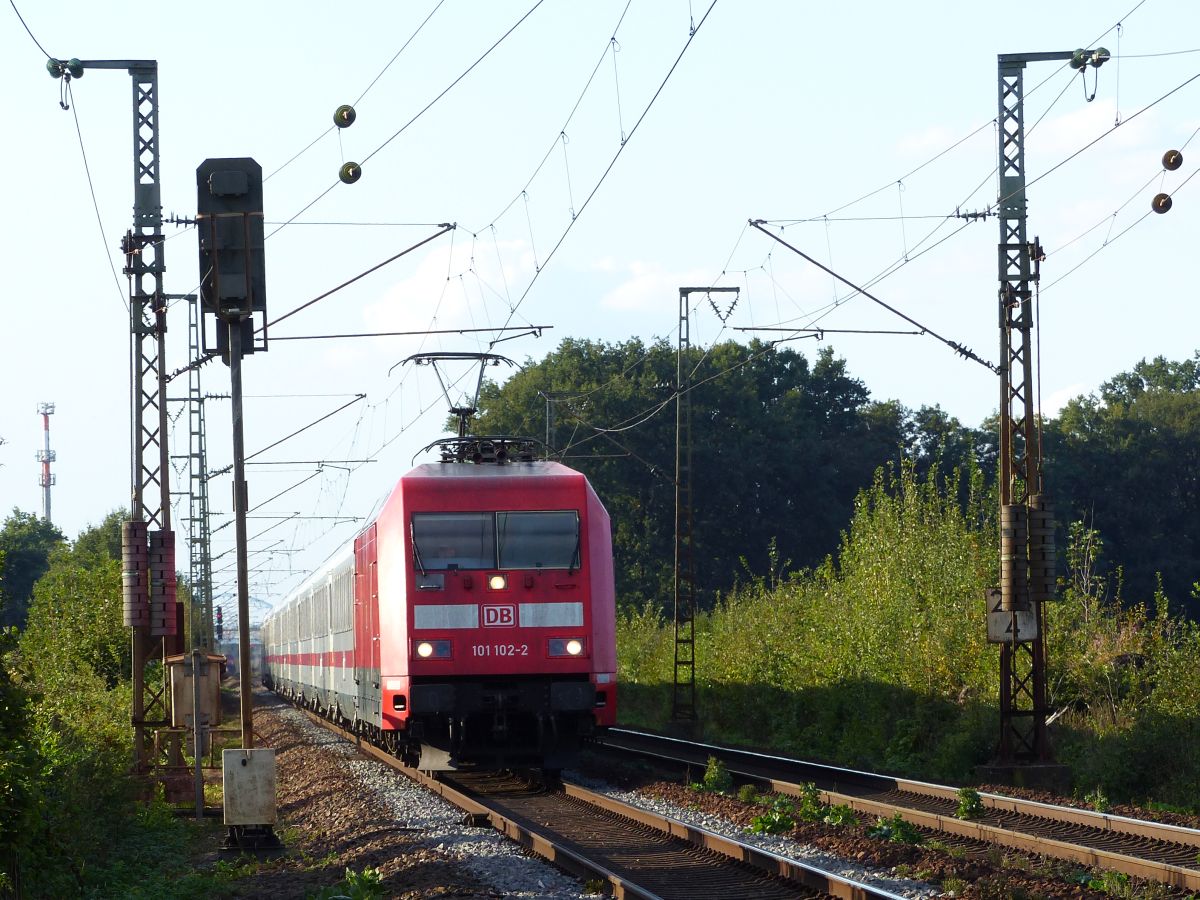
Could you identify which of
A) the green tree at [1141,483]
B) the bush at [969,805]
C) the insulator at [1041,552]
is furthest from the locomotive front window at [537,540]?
the green tree at [1141,483]

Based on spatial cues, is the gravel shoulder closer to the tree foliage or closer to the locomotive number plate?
the locomotive number plate

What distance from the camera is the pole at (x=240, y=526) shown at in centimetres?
1400

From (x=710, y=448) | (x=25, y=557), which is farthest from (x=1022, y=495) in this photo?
(x=25, y=557)

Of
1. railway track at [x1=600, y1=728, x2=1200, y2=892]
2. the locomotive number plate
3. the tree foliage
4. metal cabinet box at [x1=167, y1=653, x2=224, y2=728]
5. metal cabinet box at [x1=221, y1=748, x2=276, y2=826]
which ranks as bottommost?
railway track at [x1=600, y1=728, x2=1200, y2=892]

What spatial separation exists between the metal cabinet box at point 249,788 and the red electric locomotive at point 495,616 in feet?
8.35

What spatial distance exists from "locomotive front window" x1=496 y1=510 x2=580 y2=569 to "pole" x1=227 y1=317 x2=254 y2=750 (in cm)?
361

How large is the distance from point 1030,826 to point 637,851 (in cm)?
370

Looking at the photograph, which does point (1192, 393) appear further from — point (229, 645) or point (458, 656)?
point (229, 645)

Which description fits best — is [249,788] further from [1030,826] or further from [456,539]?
[1030,826]

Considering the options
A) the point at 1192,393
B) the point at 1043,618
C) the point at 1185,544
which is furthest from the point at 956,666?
the point at 1192,393

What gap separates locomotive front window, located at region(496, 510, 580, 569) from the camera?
1734 centimetres

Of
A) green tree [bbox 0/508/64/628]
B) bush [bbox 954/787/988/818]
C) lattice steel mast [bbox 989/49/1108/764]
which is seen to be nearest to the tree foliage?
green tree [bbox 0/508/64/628]

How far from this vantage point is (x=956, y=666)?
78.0ft

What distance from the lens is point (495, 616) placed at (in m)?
17.1
